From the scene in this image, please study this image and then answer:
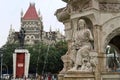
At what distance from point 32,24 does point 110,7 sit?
13619cm

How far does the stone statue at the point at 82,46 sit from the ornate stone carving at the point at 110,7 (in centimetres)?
101

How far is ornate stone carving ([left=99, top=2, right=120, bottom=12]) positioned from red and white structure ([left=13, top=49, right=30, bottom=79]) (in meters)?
27.5

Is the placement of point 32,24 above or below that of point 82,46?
above

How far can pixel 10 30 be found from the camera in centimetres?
15188

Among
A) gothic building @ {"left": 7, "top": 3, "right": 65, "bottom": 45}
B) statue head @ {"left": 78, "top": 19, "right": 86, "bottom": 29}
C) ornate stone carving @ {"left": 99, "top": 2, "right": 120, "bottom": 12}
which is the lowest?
statue head @ {"left": 78, "top": 19, "right": 86, "bottom": 29}

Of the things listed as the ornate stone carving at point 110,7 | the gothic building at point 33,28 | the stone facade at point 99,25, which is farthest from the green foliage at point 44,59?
the gothic building at point 33,28

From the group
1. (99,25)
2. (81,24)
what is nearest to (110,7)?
(99,25)

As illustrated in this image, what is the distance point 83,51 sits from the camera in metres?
11.9

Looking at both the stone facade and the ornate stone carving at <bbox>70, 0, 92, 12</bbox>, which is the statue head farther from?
the ornate stone carving at <bbox>70, 0, 92, 12</bbox>

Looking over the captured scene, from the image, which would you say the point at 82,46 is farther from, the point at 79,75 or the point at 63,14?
the point at 63,14

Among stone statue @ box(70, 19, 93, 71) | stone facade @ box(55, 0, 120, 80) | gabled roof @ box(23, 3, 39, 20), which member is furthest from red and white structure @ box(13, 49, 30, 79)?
gabled roof @ box(23, 3, 39, 20)

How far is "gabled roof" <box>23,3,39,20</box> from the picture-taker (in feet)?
493

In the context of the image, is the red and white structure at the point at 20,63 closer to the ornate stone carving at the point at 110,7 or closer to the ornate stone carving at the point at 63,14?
the ornate stone carving at the point at 63,14

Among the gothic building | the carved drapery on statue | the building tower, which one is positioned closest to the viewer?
the carved drapery on statue
